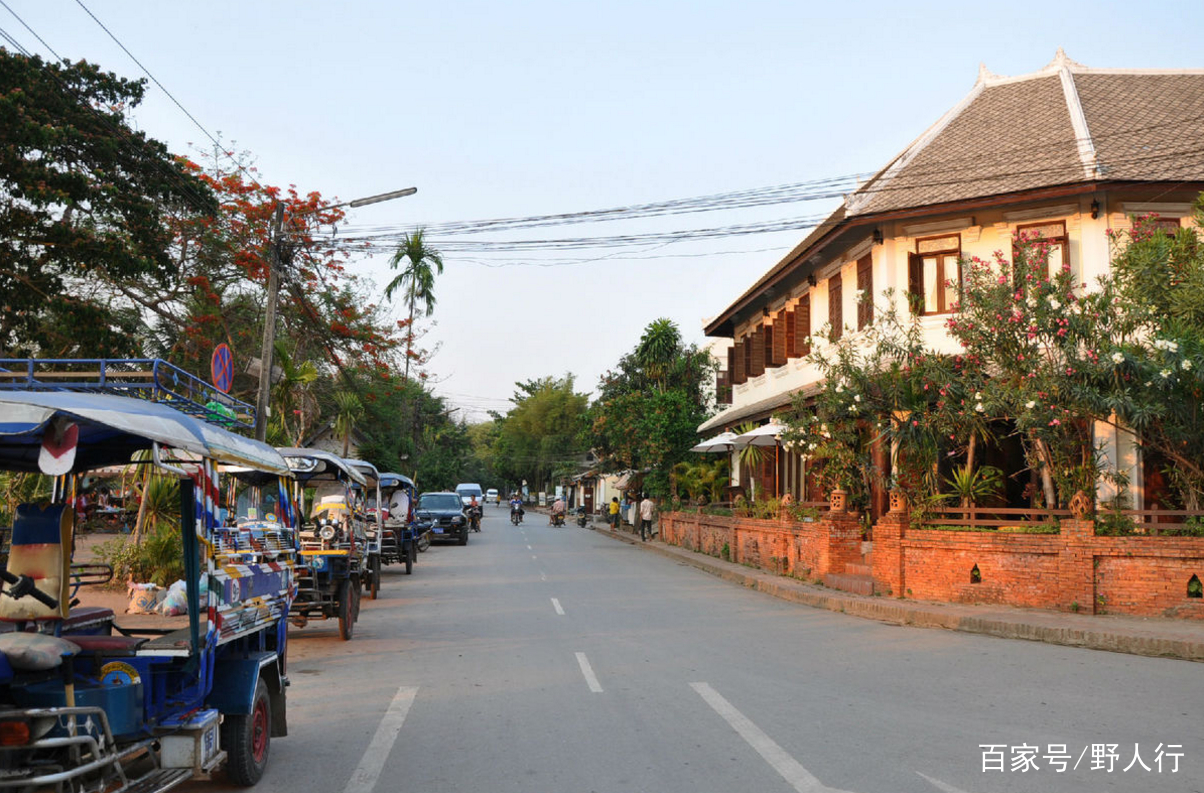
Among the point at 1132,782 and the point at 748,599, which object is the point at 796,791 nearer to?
the point at 1132,782

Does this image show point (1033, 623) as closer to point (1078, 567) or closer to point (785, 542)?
point (1078, 567)

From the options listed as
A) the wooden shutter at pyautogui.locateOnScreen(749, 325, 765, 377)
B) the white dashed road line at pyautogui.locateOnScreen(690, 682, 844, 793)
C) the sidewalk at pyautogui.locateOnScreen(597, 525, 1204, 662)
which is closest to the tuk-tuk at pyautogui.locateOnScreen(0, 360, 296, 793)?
the white dashed road line at pyautogui.locateOnScreen(690, 682, 844, 793)

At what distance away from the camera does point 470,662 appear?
11.5m

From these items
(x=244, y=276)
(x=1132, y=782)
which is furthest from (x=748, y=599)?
(x=244, y=276)

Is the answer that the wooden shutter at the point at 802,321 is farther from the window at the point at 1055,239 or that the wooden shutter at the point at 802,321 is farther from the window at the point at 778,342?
the window at the point at 1055,239

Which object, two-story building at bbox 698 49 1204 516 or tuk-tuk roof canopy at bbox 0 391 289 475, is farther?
two-story building at bbox 698 49 1204 516

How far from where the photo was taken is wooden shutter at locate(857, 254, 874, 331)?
22561mm

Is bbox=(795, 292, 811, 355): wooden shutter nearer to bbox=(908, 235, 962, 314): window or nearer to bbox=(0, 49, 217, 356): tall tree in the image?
bbox=(908, 235, 962, 314): window

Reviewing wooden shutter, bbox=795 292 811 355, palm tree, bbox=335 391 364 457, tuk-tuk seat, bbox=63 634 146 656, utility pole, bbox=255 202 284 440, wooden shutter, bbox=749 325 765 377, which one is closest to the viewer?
tuk-tuk seat, bbox=63 634 146 656

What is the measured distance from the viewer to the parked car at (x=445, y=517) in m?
36.8

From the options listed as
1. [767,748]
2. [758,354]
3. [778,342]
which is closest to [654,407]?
[758,354]

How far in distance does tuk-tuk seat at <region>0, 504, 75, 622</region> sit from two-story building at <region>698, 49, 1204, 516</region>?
1633 cm

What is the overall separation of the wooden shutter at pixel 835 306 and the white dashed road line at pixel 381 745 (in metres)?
17.1

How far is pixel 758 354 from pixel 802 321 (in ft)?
16.4
